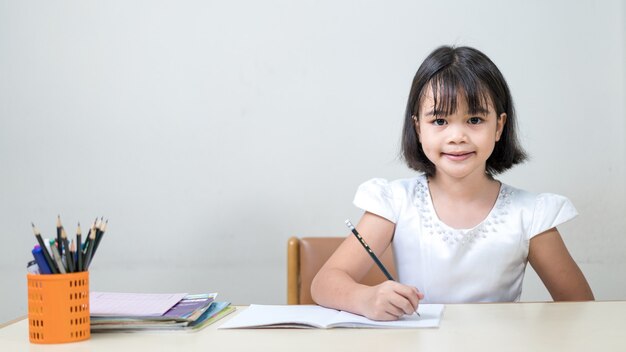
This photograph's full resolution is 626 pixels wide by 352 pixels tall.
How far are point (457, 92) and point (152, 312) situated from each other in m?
0.71

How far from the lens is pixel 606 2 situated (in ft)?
7.30

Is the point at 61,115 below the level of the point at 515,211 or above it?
above

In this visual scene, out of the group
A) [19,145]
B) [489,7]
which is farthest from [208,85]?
[489,7]

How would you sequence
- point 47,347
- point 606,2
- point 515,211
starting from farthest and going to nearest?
1. point 606,2
2. point 515,211
3. point 47,347

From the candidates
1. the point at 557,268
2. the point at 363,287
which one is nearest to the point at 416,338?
the point at 363,287

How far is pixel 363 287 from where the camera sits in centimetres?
122

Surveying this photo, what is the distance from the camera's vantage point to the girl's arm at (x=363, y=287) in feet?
3.59

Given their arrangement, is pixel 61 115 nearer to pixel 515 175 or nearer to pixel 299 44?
pixel 299 44

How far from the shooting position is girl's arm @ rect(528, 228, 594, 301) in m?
1.50

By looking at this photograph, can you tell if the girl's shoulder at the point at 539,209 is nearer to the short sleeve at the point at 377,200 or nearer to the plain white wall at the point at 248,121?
the short sleeve at the point at 377,200

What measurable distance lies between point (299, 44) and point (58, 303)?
145cm

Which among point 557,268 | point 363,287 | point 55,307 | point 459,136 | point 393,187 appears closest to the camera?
point 55,307

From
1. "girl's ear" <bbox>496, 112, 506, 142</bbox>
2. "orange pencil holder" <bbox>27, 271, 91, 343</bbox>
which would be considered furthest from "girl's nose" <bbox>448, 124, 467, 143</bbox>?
"orange pencil holder" <bbox>27, 271, 91, 343</bbox>

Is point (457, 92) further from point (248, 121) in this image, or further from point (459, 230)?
point (248, 121)
